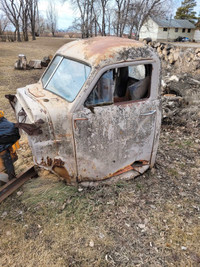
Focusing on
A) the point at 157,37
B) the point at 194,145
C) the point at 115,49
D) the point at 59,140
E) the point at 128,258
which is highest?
the point at 157,37

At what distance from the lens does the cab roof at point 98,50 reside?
2.62 m

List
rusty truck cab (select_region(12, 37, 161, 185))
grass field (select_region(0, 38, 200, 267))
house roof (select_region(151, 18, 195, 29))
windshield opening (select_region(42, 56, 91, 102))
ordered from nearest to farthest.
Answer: grass field (select_region(0, 38, 200, 267)) → rusty truck cab (select_region(12, 37, 161, 185)) → windshield opening (select_region(42, 56, 91, 102)) → house roof (select_region(151, 18, 195, 29))

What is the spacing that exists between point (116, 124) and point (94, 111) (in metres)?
0.37

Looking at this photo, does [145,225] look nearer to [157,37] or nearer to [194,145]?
[194,145]

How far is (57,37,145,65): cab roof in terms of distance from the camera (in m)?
2.62

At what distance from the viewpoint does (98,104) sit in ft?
8.86

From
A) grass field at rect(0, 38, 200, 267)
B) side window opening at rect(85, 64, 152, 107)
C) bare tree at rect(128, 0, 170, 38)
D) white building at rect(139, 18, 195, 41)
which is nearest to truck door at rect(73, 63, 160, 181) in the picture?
side window opening at rect(85, 64, 152, 107)

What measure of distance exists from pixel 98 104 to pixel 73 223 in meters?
1.56

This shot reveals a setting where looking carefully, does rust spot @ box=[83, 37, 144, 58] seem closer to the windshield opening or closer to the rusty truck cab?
the rusty truck cab

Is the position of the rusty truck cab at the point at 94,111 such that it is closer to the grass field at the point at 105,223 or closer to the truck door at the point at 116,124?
the truck door at the point at 116,124

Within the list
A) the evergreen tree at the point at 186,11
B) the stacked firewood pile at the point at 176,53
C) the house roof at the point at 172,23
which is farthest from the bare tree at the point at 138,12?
the evergreen tree at the point at 186,11

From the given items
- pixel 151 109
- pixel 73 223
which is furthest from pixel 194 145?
pixel 73 223

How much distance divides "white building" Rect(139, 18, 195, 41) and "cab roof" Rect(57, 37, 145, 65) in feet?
132

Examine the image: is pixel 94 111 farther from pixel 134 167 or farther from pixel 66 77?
pixel 134 167
